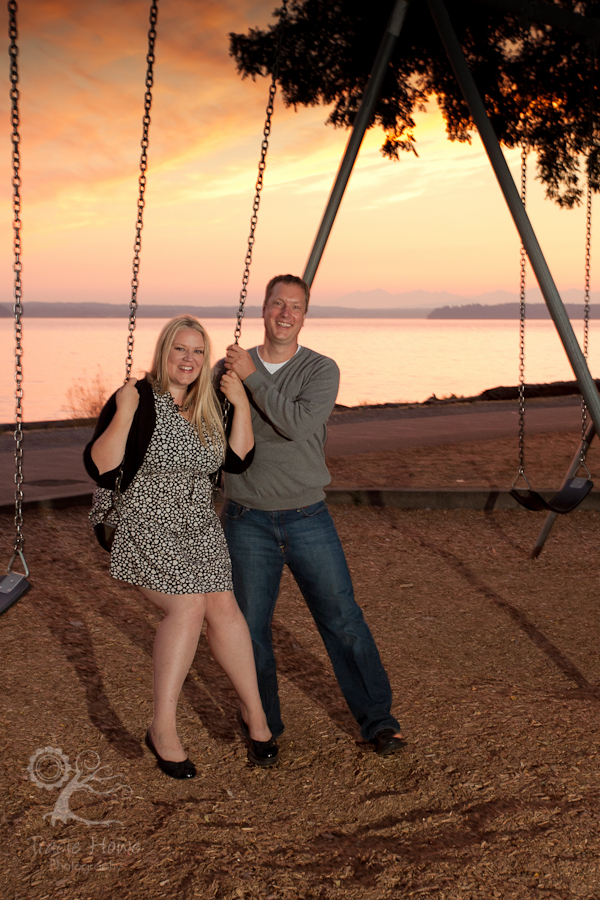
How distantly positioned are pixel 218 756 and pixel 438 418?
11868mm

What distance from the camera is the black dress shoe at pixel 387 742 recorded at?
3.39 m

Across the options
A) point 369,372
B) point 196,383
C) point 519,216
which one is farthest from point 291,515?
point 369,372

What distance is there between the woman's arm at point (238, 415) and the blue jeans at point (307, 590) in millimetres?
300

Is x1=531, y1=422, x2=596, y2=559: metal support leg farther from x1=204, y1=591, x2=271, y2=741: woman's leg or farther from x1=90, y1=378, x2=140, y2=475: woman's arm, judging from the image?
x1=90, y1=378, x2=140, y2=475: woman's arm

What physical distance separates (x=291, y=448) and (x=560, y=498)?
132 inches

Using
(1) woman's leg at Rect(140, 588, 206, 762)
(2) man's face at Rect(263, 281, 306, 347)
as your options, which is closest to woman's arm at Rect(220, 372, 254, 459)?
(2) man's face at Rect(263, 281, 306, 347)

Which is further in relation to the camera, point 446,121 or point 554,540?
point 446,121

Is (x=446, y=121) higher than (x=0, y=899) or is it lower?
higher

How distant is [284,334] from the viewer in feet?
10.8

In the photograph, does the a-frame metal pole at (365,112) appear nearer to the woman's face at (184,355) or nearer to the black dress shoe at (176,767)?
the woman's face at (184,355)

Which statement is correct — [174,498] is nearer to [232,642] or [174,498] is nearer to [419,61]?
[232,642]

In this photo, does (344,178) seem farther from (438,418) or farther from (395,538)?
(438,418)

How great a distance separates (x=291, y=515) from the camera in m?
3.30

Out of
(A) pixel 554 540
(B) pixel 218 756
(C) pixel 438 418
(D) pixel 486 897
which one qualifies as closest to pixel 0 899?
(B) pixel 218 756
